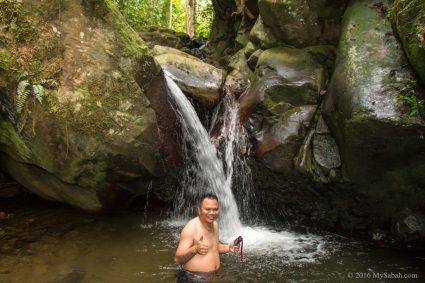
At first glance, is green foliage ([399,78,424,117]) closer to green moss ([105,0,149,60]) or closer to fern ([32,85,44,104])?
green moss ([105,0,149,60])

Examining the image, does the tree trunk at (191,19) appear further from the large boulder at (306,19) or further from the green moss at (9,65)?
the green moss at (9,65)

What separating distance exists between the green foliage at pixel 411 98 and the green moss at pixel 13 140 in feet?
19.8

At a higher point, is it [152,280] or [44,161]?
[44,161]

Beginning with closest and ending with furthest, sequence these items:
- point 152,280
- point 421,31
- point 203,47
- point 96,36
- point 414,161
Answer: point 152,280, point 421,31, point 414,161, point 96,36, point 203,47

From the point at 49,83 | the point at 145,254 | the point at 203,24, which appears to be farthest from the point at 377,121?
the point at 203,24

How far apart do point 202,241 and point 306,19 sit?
5528 mm

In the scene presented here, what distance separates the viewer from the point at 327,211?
7.07 metres

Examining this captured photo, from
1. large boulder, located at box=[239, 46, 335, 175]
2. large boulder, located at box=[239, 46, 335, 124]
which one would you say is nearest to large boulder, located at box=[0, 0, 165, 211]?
large boulder, located at box=[239, 46, 335, 175]

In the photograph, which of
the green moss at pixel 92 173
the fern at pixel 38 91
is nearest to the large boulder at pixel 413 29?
the green moss at pixel 92 173

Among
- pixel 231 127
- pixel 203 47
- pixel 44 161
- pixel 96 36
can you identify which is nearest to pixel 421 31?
pixel 231 127

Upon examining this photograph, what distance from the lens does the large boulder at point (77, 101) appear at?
5879 millimetres

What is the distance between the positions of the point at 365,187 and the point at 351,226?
890 millimetres

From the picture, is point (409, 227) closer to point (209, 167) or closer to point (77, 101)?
point (209, 167)

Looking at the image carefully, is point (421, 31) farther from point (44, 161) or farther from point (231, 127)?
point (44, 161)
